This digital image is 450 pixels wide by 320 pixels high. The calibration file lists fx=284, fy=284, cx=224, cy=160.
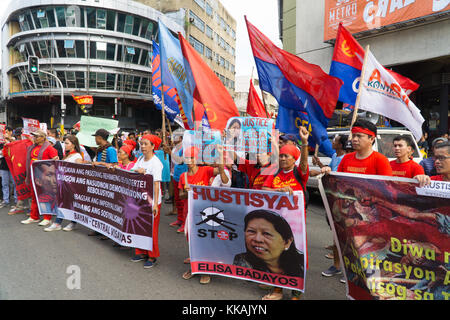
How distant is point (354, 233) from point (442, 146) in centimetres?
126

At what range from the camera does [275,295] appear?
308cm

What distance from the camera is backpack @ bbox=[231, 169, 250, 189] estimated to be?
12.3 feet

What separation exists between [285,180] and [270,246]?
0.74 meters

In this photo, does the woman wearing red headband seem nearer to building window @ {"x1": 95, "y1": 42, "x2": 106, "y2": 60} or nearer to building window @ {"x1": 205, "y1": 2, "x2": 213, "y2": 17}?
building window @ {"x1": 95, "y1": 42, "x2": 106, "y2": 60}

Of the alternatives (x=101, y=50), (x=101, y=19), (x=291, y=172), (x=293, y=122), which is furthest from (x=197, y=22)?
(x=291, y=172)

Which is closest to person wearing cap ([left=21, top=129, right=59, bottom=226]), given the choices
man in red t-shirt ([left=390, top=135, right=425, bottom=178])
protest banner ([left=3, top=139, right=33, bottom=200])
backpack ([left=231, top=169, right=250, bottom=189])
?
protest banner ([left=3, top=139, right=33, bottom=200])

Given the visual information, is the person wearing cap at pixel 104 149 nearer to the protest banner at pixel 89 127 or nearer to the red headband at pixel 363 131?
the protest banner at pixel 89 127

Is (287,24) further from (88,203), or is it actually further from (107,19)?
(107,19)

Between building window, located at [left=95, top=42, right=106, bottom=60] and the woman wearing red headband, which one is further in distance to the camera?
building window, located at [left=95, top=42, right=106, bottom=60]

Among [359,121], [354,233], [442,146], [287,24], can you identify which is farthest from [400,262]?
[287,24]

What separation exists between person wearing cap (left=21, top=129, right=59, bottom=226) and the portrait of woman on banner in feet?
14.2

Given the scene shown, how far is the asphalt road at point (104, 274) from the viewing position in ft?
10.4

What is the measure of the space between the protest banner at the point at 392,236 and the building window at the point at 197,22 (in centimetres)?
4528
